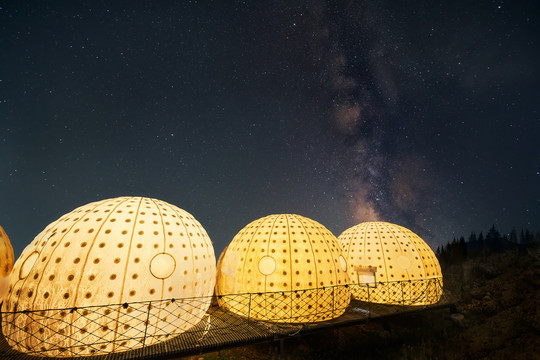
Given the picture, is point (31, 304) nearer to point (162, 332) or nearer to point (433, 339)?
point (162, 332)

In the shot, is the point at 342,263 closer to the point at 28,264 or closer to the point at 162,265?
the point at 162,265

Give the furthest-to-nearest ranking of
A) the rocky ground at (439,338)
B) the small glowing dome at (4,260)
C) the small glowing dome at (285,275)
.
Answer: the rocky ground at (439,338) → the small glowing dome at (285,275) → the small glowing dome at (4,260)

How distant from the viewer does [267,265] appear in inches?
309

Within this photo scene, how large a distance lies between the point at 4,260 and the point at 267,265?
696 centimetres

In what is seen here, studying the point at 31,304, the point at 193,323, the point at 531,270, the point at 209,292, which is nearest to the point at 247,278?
the point at 209,292

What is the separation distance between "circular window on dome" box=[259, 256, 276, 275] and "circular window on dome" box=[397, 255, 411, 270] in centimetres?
640

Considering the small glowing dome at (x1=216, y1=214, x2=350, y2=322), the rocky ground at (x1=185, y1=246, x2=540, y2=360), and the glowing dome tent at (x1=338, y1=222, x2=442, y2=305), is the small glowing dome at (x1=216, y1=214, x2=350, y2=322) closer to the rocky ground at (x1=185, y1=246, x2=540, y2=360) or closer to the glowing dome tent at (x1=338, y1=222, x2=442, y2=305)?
the rocky ground at (x1=185, y1=246, x2=540, y2=360)

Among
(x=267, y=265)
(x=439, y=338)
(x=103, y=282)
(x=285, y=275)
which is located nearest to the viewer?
(x=103, y=282)

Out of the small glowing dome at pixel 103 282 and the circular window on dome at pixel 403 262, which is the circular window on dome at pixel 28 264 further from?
the circular window on dome at pixel 403 262

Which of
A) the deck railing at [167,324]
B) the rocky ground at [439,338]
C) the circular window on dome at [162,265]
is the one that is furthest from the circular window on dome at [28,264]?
the rocky ground at [439,338]

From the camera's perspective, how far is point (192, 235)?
6727 millimetres

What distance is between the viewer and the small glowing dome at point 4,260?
18.7ft

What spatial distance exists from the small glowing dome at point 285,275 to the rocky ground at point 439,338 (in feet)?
4.17

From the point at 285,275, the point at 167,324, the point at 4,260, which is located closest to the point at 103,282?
the point at 167,324
